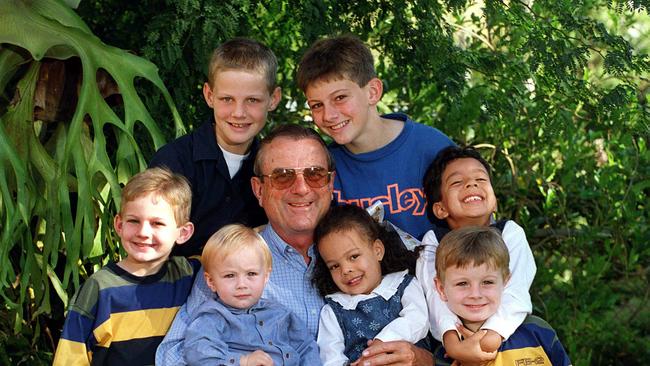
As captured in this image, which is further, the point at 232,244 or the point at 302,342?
the point at 302,342

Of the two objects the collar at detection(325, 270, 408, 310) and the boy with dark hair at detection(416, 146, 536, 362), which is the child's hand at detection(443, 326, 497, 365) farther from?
the collar at detection(325, 270, 408, 310)

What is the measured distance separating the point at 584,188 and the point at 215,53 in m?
2.99

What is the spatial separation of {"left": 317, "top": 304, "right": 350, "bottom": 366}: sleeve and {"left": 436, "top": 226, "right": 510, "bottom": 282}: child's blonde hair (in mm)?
432

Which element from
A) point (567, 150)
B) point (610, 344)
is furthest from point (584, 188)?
point (610, 344)

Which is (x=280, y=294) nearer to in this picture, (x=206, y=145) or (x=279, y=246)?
(x=279, y=246)

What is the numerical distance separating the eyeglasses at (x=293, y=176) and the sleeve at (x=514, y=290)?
751 millimetres

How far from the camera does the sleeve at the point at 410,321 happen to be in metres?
3.78

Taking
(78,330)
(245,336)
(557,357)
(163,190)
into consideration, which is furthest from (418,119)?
(78,330)

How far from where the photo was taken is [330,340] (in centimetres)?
380

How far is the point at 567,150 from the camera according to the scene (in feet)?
20.6

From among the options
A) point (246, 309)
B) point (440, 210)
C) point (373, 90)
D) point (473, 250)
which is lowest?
point (246, 309)

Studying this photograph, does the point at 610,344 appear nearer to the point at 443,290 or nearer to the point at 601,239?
the point at 601,239

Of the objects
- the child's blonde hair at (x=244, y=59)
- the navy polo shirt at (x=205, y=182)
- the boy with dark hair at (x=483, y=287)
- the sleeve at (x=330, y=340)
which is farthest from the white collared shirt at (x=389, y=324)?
the child's blonde hair at (x=244, y=59)

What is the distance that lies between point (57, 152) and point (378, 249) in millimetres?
1771
